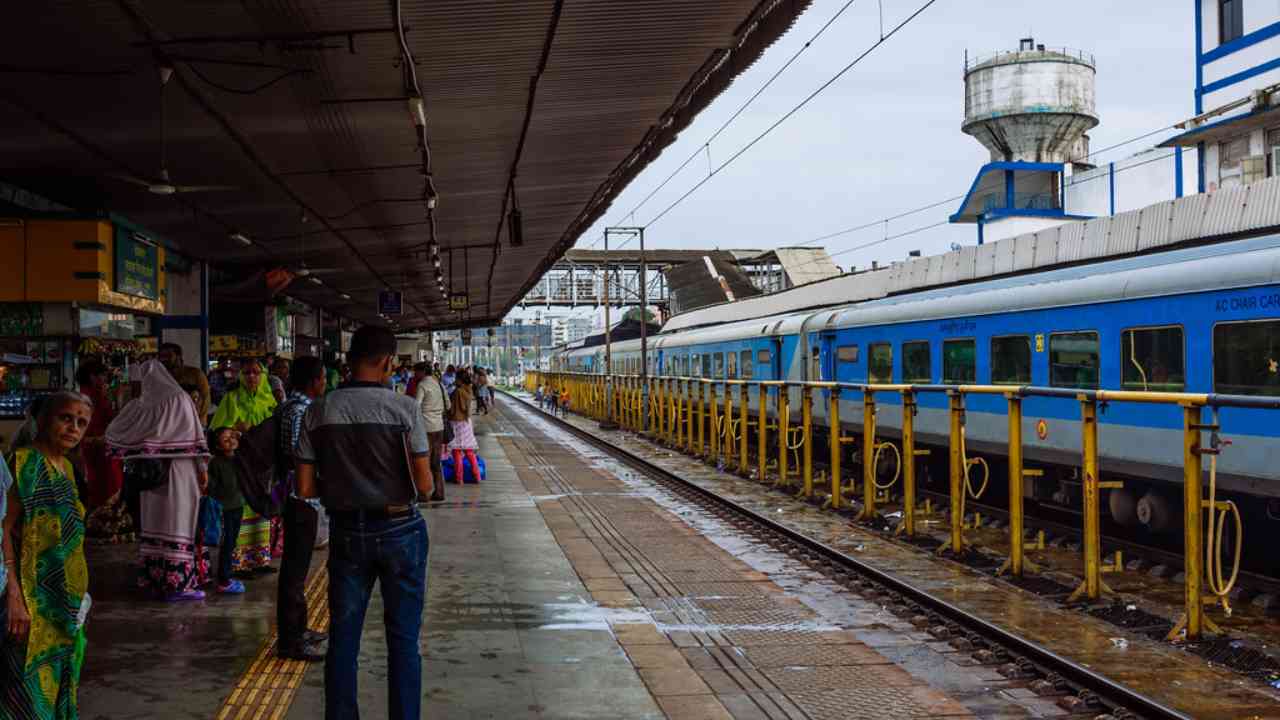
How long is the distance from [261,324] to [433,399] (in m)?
12.9

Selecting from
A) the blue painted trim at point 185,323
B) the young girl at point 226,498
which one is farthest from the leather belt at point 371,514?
the blue painted trim at point 185,323

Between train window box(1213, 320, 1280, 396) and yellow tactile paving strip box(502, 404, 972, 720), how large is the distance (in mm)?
4153

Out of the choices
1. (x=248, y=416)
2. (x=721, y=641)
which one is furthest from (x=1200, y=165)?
(x=248, y=416)

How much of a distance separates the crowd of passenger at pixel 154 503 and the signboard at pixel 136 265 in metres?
3.32

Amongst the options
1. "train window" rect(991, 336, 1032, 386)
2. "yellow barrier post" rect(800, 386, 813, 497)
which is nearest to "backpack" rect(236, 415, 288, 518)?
"yellow barrier post" rect(800, 386, 813, 497)

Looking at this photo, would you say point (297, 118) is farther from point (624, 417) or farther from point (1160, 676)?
point (624, 417)

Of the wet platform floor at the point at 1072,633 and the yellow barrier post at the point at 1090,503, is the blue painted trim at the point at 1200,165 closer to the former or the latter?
the wet platform floor at the point at 1072,633

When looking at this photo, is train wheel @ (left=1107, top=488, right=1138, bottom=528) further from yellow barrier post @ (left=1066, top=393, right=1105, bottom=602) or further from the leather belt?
the leather belt

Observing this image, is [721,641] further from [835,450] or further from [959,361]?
[959,361]

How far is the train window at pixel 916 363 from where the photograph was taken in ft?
52.6

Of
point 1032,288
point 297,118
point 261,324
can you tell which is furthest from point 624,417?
point 297,118

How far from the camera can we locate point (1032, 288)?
13391mm

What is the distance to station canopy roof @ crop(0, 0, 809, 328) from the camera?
8.07 metres

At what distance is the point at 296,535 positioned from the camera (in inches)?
270
